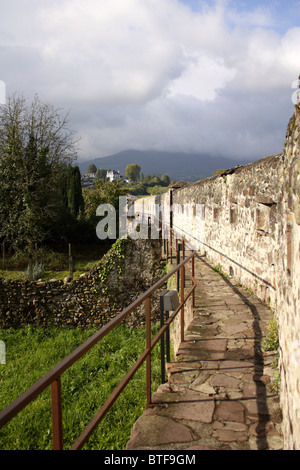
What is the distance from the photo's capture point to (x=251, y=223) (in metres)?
5.83

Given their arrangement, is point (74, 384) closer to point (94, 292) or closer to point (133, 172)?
point (94, 292)

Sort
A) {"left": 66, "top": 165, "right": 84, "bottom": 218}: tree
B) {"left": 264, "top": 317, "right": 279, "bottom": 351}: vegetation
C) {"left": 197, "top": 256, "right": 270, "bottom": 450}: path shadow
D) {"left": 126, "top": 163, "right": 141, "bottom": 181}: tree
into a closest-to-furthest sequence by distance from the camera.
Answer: {"left": 197, "top": 256, "right": 270, "bottom": 450}: path shadow → {"left": 264, "top": 317, "right": 279, "bottom": 351}: vegetation → {"left": 66, "top": 165, "right": 84, "bottom": 218}: tree → {"left": 126, "top": 163, "right": 141, "bottom": 181}: tree

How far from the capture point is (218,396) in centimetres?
292

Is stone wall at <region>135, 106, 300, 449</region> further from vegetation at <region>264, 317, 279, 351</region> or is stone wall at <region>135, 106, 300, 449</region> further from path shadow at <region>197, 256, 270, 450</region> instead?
vegetation at <region>264, 317, 279, 351</region>

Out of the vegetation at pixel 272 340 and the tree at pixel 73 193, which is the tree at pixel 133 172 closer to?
the tree at pixel 73 193

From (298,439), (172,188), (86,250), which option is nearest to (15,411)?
(298,439)

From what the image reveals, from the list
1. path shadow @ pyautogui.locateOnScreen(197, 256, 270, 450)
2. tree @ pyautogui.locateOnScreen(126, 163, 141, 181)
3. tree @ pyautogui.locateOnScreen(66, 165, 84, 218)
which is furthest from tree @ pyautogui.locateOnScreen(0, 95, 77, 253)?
tree @ pyautogui.locateOnScreen(126, 163, 141, 181)

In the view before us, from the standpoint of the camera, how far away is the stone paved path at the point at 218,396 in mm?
2387

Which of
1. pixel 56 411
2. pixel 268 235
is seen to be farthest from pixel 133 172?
pixel 56 411

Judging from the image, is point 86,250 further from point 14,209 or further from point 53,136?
point 53,136

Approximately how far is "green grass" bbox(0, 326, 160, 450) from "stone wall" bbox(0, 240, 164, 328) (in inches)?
15.9

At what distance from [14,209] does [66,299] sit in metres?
8.64

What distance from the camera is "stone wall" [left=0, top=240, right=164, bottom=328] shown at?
11.3m

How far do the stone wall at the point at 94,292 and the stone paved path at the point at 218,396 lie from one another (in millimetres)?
→ 6727
